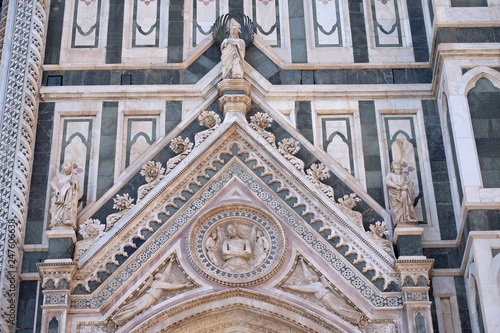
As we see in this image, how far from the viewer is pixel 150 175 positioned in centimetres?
1872

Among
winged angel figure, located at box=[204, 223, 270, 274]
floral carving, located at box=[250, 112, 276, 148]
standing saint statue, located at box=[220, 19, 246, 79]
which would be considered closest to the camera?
winged angel figure, located at box=[204, 223, 270, 274]

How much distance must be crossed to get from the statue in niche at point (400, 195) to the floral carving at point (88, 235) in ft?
13.4

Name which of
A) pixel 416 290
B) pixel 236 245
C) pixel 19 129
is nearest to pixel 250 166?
pixel 236 245

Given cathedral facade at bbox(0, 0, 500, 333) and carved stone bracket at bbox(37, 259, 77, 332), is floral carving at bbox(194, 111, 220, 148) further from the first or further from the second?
carved stone bracket at bbox(37, 259, 77, 332)

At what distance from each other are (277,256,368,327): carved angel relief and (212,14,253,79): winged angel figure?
10.9 ft

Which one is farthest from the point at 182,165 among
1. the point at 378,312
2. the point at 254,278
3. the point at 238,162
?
the point at 378,312

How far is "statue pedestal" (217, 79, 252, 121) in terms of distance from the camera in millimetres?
19219

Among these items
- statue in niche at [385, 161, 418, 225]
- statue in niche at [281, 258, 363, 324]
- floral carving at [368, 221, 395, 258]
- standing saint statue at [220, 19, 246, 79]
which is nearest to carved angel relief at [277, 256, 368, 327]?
statue in niche at [281, 258, 363, 324]

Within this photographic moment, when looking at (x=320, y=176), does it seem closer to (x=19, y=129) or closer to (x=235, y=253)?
(x=235, y=253)

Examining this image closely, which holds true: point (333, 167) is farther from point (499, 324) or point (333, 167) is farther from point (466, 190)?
point (499, 324)

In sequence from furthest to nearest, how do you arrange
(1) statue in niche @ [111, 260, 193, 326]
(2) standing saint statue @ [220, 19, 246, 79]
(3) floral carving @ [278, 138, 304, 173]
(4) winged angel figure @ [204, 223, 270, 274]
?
1. (2) standing saint statue @ [220, 19, 246, 79]
2. (3) floral carving @ [278, 138, 304, 173]
3. (4) winged angel figure @ [204, 223, 270, 274]
4. (1) statue in niche @ [111, 260, 193, 326]

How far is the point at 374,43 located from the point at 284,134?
232 cm

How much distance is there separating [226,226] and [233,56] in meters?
2.85

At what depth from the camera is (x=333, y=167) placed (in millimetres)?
18922
